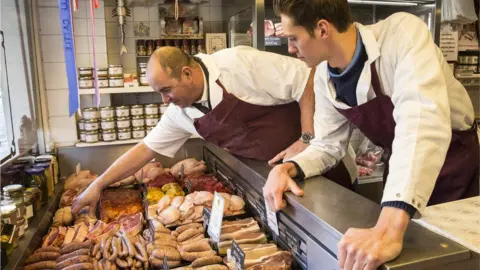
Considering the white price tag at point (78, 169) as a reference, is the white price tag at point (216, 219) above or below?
above

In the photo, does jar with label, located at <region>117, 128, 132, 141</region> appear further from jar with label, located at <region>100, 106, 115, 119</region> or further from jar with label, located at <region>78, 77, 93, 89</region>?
jar with label, located at <region>78, 77, 93, 89</region>

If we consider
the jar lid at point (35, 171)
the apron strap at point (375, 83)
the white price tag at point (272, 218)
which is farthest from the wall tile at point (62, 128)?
the apron strap at point (375, 83)

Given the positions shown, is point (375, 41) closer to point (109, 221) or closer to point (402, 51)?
point (402, 51)

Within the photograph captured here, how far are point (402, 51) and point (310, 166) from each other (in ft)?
1.94

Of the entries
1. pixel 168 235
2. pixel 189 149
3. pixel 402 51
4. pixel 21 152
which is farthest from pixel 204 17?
pixel 402 51

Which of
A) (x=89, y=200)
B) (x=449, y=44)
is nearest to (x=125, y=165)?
(x=89, y=200)

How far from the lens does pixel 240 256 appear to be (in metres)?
1.38

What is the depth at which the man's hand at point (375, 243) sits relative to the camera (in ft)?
3.14

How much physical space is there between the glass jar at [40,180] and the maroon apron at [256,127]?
107cm

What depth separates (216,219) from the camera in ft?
5.58

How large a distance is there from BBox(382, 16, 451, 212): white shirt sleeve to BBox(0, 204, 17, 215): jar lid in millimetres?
1607

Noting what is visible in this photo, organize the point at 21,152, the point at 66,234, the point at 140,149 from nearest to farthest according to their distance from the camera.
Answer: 1. the point at 66,234
2. the point at 140,149
3. the point at 21,152

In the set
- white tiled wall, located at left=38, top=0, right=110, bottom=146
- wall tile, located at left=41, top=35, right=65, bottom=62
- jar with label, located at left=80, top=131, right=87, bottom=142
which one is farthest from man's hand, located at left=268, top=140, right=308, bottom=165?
wall tile, located at left=41, top=35, right=65, bottom=62

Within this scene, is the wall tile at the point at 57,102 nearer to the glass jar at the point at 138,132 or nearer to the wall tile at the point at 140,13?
the glass jar at the point at 138,132
